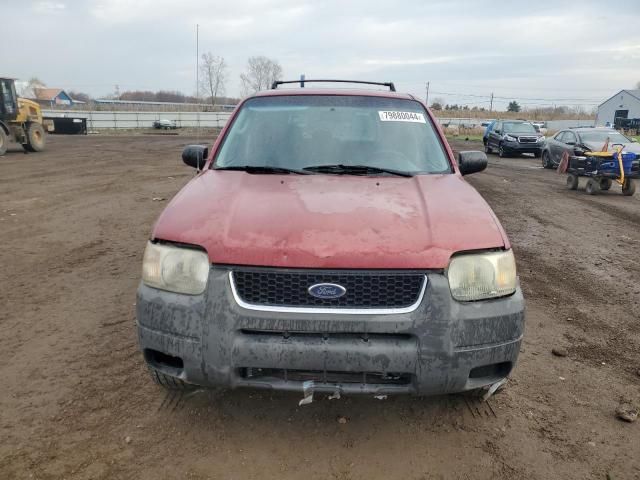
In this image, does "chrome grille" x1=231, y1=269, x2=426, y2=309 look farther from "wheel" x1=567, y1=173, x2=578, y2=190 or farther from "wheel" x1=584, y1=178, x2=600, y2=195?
"wheel" x1=567, y1=173, x2=578, y2=190

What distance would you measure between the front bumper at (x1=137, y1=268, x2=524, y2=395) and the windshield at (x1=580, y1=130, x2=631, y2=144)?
588 inches

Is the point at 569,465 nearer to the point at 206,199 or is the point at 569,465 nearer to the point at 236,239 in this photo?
the point at 236,239

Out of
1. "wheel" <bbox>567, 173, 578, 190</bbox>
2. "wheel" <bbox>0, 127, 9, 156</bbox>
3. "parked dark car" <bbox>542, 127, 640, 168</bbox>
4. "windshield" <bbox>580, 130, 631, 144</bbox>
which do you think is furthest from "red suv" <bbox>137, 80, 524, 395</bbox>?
"wheel" <bbox>0, 127, 9, 156</bbox>

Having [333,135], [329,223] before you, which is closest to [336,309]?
[329,223]

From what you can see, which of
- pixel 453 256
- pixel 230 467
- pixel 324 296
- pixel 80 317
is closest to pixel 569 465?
pixel 453 256

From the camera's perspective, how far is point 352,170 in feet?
10.6

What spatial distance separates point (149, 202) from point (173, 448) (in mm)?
7963

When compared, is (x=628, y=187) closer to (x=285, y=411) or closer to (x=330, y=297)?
(x=285, y=411)

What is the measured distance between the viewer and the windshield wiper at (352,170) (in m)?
3.20

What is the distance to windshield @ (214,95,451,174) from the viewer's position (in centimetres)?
336

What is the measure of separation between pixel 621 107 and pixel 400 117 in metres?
72.0

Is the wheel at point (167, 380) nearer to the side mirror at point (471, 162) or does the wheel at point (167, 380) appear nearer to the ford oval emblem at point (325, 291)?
the ford oval emblem at point (325, 291)

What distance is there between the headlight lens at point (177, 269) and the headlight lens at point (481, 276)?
3.87 feet

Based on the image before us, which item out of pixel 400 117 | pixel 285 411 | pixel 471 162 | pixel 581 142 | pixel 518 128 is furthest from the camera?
pixel 518 128
